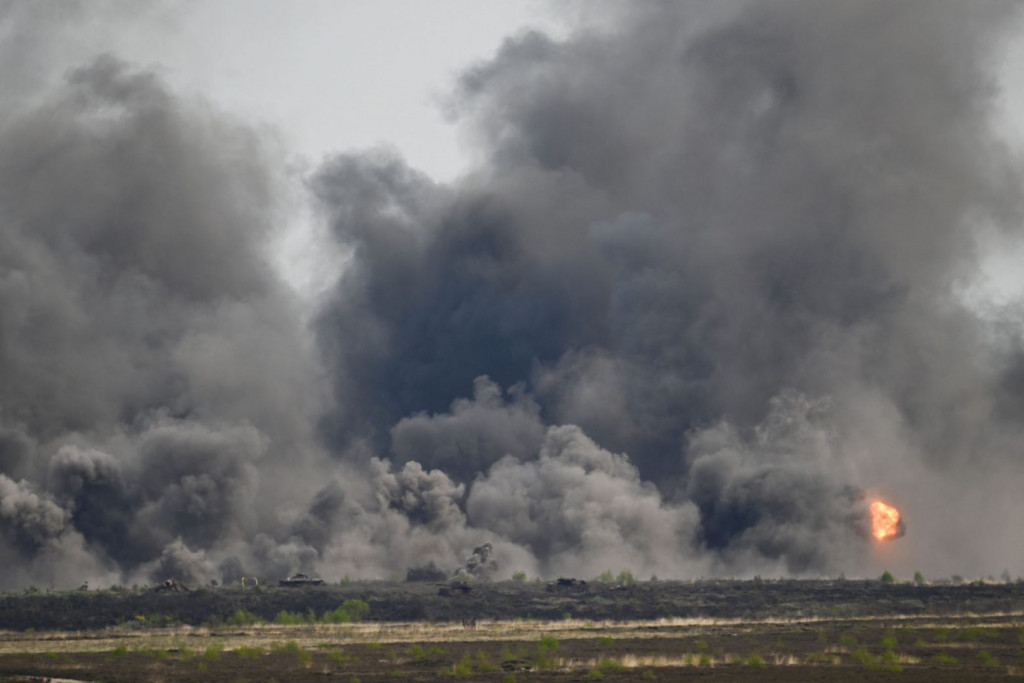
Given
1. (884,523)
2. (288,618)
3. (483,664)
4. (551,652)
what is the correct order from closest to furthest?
(483,664), (551,652), (288,618), (884,523)

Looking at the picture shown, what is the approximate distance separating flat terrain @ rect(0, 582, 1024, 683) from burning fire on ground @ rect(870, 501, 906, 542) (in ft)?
87.8

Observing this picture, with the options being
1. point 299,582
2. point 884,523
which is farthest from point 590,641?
point 884,523

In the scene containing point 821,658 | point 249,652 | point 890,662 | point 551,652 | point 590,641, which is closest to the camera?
point 890,662

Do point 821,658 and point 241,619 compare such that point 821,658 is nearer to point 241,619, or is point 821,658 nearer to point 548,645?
point 548,645

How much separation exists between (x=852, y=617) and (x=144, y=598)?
2499 inches

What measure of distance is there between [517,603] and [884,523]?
53608mm

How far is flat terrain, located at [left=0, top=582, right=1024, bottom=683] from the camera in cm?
6631

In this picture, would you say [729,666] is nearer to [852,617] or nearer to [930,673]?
[930,673]

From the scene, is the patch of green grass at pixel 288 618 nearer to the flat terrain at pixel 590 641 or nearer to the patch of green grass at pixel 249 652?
the flat terrain at pixel 590 641

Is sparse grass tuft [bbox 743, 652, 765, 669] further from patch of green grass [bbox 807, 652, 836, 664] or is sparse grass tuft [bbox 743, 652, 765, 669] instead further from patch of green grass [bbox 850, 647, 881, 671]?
patch of green grass [bbox 850, 647, 881, 671]

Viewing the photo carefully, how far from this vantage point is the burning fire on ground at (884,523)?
14962cm

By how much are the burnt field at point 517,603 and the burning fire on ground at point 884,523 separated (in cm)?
2449

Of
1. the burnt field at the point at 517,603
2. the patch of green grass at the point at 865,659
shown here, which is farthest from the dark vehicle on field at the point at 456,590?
the patch of green grass at the point at 865,659

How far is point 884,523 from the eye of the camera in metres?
150
